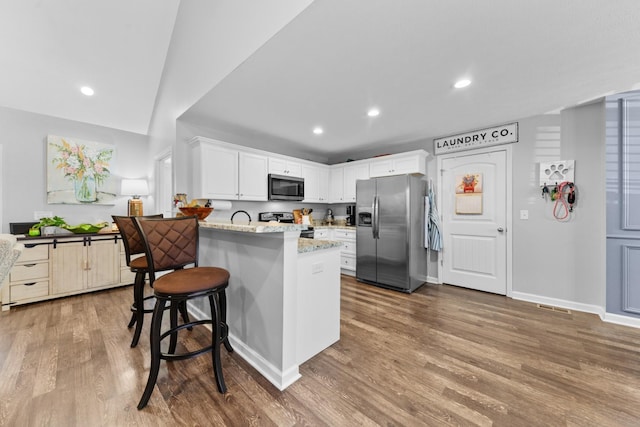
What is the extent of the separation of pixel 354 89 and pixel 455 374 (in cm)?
256

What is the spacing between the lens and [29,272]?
2943 mm

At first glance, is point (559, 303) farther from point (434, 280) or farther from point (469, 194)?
point (469, 194)

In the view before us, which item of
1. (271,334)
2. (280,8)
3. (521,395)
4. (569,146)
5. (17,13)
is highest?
(17,13)

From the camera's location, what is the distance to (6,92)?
10.1 feet

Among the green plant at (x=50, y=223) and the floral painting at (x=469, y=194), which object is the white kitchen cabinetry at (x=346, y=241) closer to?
the floral painting at (x=469, y=194)

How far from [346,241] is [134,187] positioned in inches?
143

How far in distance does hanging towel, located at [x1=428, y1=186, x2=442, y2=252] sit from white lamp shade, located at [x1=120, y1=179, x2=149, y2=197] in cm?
461

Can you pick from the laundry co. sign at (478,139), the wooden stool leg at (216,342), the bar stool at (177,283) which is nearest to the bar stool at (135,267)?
the bar stool at (177,283)

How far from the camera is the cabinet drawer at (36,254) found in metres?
2.93

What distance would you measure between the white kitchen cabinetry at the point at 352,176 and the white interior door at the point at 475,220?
127cm

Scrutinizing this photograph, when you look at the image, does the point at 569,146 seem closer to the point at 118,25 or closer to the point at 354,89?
the point at 354,89

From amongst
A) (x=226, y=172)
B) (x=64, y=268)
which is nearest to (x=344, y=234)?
(x=226, y=172)

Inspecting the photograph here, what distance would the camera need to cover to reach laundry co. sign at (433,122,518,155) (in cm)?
329

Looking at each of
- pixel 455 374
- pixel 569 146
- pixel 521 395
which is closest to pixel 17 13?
pixel 455 374
